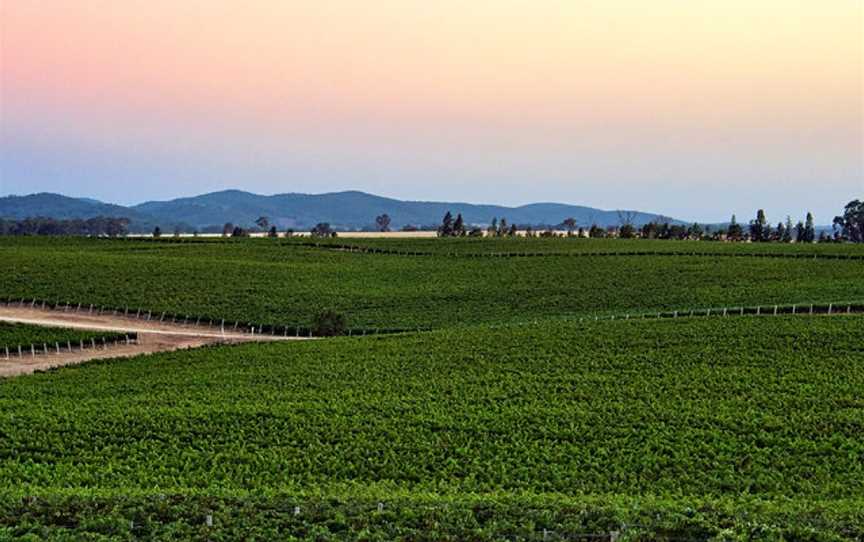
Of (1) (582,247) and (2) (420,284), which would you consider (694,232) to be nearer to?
(1) (582,247)

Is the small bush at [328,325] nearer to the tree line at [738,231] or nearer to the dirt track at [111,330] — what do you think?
the dirt track at [111,330]

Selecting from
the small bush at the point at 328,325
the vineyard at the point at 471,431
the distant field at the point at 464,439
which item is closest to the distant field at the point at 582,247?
the vineyard at the point at 471,431

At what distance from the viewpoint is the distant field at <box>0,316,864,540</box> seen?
17.6 m

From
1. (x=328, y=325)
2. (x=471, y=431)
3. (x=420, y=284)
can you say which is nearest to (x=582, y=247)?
(x=420, y=284)

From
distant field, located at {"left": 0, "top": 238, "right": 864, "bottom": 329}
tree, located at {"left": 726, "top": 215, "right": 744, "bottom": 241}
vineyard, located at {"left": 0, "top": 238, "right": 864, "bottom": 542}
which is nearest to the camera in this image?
vineyard, located at {"left": 0, "top": 238, "right": 864, "bottom": 542}

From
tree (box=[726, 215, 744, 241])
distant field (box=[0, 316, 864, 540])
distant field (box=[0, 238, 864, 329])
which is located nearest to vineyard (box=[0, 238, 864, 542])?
distant field (box=[0, 316, 864, 540])

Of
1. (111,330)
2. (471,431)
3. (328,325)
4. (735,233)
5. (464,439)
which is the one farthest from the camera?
(735,233)

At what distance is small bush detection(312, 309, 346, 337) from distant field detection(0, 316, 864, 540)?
11766 millimetres

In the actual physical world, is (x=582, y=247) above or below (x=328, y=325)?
above

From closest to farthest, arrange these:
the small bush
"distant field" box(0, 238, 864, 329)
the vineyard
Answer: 1. the vineyard
2. the small bush
3. "distant field" box(0, 238, 864, 329)

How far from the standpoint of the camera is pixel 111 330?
178 feet

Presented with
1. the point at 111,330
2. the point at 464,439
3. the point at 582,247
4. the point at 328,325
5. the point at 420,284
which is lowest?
the point at 111,330

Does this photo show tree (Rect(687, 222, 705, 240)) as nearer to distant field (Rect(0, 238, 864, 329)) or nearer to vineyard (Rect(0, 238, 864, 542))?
distant field (Rect(0, 238, 864, 329))

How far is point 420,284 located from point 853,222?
146 meters
